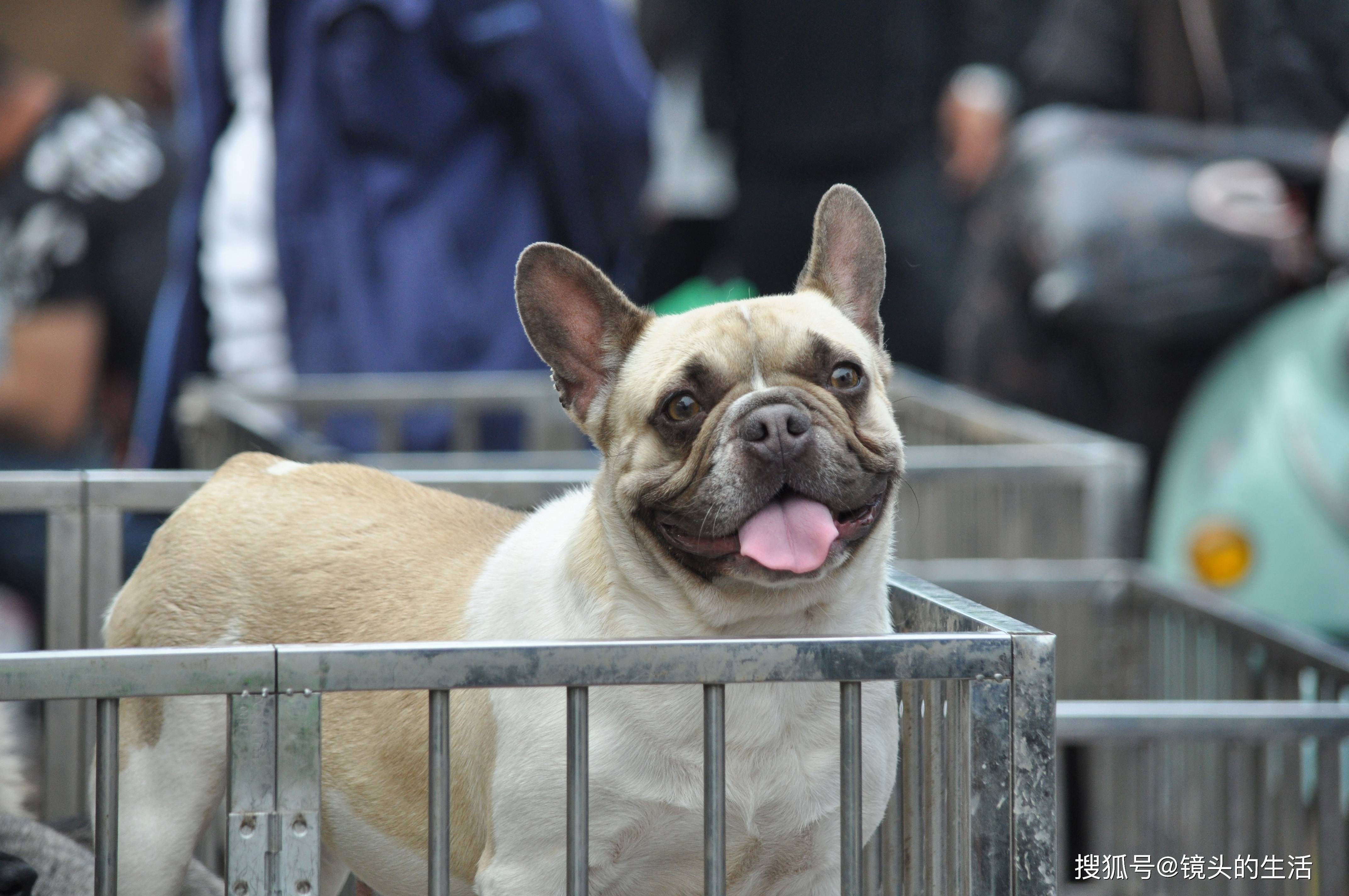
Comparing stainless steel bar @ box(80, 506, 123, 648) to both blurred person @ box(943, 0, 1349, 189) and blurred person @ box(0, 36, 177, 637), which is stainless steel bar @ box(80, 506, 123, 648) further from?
blurred person @ box(943, 0, 1349, 189)

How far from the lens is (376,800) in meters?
2.17

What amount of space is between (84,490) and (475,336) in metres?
2.22

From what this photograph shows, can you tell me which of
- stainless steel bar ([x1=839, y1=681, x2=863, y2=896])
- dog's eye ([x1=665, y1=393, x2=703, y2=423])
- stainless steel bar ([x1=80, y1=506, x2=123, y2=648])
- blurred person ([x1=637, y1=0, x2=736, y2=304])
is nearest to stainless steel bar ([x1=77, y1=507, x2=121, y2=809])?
stainless steel bar ([x1=80, y1=506, x2=123, y2=648])

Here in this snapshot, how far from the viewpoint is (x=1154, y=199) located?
554cm

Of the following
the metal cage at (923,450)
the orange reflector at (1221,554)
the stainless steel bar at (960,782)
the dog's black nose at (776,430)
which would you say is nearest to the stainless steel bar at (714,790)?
the stainless steel bar at (960,782)

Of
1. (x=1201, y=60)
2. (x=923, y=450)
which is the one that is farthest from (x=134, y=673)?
(x=1201, y=60)

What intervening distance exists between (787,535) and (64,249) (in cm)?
365

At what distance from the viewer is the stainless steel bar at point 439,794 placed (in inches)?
66.2

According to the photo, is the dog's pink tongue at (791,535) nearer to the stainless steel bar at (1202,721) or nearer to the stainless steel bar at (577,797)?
the stainless steel bar at (577,797)

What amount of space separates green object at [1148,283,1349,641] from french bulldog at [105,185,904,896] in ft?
9.34

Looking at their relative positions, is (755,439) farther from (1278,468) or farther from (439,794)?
(1278,468)

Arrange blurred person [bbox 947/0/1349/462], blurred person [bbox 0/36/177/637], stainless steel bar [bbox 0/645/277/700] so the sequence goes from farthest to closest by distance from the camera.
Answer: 1. blurred person [bbox 947/0/1349/462]
2. blurred person [bbox 0/36/177/637]
3. stainless steel bar [bbox 0/645/277/700]

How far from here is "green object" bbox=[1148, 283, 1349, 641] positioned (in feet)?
15.5

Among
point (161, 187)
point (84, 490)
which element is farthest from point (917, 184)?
point (84, 490)
